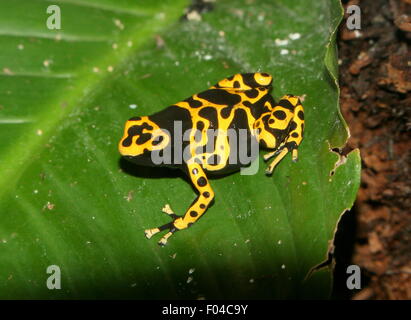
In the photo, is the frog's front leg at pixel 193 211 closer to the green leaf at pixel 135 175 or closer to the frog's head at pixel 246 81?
the green leaf at pixel 135 175

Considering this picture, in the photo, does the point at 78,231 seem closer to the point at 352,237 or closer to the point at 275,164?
the point at 275,164

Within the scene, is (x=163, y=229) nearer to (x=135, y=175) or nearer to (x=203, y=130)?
(x=135, y=175)

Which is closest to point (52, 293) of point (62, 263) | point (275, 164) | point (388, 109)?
point (62, 263)

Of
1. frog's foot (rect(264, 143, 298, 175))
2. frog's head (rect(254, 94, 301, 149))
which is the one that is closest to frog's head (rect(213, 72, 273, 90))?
frog's head (rect(254, 94, 301, 149))

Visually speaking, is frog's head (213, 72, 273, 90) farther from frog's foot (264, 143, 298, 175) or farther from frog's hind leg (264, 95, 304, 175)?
frog's foot (264, 143, 298, 175)

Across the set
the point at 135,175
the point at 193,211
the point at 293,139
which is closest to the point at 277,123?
the point at 293,139

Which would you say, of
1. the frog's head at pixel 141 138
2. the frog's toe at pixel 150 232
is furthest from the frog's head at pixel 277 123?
the frog's toe at pixel 150 232

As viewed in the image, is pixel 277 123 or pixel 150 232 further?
pixel 277 123
